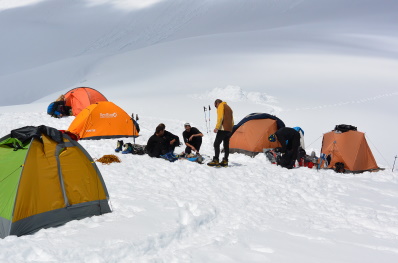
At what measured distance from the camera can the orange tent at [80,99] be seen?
1717cm

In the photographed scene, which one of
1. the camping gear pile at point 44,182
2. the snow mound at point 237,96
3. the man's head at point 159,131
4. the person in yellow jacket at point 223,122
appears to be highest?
the snow mound at point 237,96

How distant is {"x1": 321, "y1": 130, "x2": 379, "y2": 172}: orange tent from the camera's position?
11609mm

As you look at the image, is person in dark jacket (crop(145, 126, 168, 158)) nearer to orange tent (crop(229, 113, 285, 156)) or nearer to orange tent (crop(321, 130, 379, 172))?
orange tent (crop(229, 113, 285, 156))

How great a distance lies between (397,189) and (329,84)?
20634mm

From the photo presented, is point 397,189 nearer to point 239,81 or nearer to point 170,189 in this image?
point 170,189

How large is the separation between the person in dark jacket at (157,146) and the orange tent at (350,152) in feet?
16.5

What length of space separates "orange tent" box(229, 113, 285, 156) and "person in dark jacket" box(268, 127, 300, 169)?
1.61 meters

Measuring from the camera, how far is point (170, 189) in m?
8.11

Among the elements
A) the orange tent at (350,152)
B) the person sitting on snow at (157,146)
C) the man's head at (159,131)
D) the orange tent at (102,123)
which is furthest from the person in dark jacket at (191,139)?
the orange tent at (350,152)

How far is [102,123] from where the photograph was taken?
13641 millimetres

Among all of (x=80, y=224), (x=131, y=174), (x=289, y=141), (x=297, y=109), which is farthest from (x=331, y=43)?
(x=80, y=224)

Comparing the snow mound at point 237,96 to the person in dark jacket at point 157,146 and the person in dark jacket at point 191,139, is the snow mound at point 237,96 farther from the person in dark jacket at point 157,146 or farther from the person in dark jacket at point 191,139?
the person in dark jacket at point 157,146

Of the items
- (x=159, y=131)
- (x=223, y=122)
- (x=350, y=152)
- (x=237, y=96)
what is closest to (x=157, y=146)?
(x=159, y=131)

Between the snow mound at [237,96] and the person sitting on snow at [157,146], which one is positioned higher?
the snow mound at [237,96]
